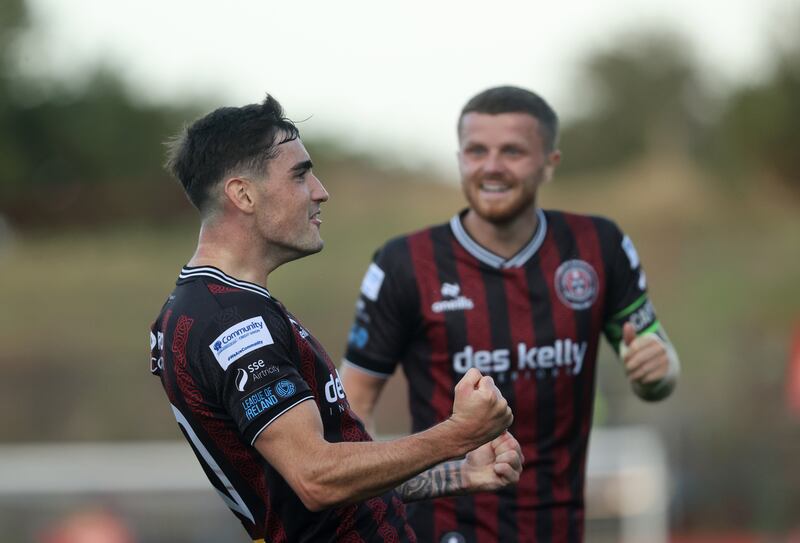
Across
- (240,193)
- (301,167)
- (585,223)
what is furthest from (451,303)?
(240,193)

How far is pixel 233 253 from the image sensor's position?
3.45 metres

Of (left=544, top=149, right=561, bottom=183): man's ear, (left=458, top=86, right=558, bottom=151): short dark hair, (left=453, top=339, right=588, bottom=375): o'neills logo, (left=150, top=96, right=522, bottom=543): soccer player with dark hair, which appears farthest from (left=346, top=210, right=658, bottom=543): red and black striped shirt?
(left=150, top=96, right=522, bottom=543): soccer player with dark hair

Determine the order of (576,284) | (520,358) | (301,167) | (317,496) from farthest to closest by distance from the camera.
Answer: (576,284) < (520,358) < (301,167) < (317,496)

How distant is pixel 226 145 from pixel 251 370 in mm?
692

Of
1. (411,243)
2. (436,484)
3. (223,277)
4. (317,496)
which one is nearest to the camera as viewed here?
(317,496)

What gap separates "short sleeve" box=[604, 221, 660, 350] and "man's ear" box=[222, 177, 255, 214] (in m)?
1.88

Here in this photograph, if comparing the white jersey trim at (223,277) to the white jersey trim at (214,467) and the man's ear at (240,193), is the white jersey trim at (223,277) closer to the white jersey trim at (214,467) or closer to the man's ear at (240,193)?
the man's ear at (240,193)

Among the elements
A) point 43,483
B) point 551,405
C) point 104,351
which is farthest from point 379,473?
point 104,351

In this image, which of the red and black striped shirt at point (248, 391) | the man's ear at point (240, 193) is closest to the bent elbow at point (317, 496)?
the red and black striped shirt at point (248, 391)

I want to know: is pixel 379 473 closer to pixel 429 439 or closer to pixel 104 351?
pixel 429 439

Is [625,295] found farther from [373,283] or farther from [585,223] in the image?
[373,283]

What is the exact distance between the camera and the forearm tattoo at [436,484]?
3730mm

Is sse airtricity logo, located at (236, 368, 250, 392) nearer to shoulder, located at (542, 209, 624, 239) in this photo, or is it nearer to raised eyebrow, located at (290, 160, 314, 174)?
raised eyebrow, located at (290, 160, 314, 174)

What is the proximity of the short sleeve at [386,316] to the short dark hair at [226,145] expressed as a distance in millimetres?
1283
